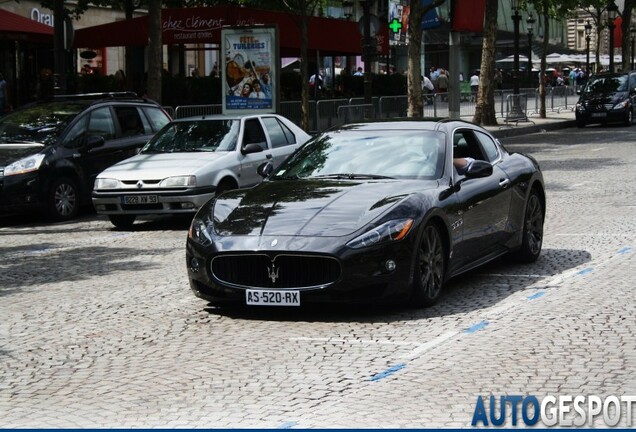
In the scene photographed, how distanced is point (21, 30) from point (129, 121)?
407 inches

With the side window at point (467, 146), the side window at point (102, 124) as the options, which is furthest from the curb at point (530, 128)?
the side window at point (467, 146)

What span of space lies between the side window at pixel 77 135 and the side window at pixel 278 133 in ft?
8.81

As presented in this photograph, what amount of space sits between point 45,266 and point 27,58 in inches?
1043

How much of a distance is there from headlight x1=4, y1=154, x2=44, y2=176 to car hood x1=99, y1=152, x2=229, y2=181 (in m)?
1.44

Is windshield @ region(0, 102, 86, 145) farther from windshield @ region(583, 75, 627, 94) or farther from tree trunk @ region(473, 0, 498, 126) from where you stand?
windshield @ region(583, 75, 627, 94)

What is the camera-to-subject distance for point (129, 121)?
1856 centimetres

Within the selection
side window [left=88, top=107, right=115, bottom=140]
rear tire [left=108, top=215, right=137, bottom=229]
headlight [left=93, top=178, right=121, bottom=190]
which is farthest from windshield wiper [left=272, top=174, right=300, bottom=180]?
side window [left=88, top=107, right=115, bottom=140]

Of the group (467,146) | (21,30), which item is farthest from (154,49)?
(467,146)

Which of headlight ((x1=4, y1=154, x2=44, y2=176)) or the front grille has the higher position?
headlight ((x1=4, y1=154, x2=44, y2=176))

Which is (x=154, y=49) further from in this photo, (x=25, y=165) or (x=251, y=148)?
(x=251, y=148)

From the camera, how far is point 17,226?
16703mm

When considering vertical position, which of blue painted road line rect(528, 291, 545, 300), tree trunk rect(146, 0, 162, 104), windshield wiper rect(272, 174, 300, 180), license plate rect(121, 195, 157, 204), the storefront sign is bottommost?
blue painted road line rect(528, 291, 545, 300)

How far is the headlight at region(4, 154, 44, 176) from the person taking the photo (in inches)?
653

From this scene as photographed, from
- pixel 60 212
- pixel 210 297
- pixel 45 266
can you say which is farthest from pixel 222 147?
pixel 210 297
